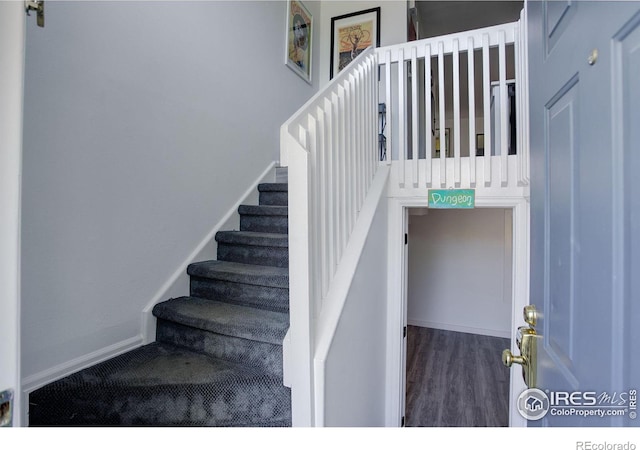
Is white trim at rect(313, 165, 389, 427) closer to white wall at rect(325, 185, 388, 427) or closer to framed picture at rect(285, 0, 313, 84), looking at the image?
white wall at rect(325, 185, 388, 427)

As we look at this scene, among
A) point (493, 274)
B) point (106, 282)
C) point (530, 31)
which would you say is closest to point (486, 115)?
point (530, 31)

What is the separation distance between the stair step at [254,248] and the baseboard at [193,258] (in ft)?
0.26

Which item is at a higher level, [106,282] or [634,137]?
[634,137]

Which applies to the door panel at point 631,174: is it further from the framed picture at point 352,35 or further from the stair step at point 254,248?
the framed picture at point 352,35

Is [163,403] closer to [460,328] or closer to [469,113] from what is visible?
[469,113]

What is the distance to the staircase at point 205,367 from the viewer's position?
52.6 inches

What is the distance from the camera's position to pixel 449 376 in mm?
3459

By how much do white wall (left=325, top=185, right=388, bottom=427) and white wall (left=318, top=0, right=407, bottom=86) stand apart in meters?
2.57

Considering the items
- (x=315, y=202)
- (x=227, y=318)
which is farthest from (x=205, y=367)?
(x=315, y=202)

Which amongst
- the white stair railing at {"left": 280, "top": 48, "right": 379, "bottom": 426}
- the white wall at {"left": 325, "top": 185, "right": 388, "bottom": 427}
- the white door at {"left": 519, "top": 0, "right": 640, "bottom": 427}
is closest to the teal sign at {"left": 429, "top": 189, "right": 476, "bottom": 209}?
the white wall at {"left": 325, "top": 185, "right": 388, "bottom": 427}

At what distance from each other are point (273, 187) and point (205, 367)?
1.63 m

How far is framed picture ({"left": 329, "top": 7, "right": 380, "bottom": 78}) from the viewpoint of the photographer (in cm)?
378
